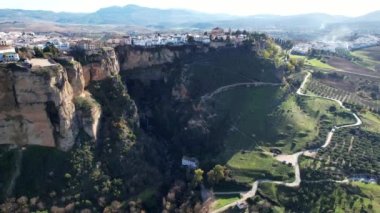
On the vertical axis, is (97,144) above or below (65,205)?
above

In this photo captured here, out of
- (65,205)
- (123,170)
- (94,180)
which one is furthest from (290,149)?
(65,205)

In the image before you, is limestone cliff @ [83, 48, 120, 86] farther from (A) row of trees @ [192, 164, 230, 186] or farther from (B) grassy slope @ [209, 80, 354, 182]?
(A) row of trees @ [192, 164, 230, 186]

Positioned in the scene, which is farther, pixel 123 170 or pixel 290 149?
pixel 290 149

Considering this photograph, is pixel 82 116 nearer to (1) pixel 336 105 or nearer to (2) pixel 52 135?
(2) pixel 52 135

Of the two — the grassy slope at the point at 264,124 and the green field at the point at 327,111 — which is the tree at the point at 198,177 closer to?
the grassy slope at the point at 264,124

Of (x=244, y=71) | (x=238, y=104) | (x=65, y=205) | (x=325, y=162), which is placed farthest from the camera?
(x=244, y=71)

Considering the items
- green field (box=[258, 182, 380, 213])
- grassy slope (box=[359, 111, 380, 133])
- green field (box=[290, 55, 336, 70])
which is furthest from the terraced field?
green field (box=[258, 182, 380, 213])

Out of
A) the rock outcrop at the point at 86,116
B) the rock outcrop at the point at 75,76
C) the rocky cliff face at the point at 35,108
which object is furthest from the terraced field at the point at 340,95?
the rocky cliff face at the point at 35,108

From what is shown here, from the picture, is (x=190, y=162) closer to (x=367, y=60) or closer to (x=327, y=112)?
(x=327, y=112)
